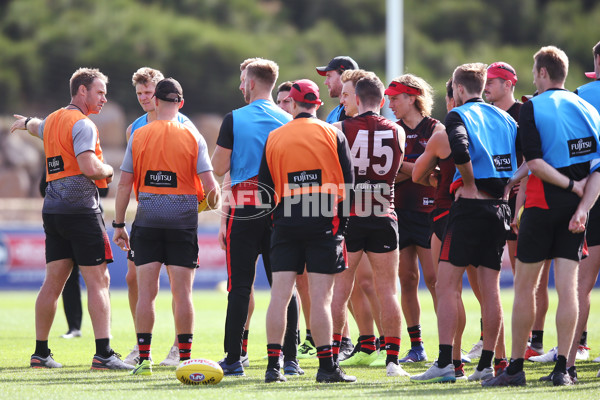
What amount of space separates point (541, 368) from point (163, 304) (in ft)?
31.7

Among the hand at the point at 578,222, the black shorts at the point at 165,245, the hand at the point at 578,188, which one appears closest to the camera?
the hand at the point at 578,222

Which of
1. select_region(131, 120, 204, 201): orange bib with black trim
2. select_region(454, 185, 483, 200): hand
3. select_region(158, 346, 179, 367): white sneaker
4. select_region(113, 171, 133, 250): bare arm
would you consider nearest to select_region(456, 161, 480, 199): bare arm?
select_region(454, 185, 483, 200): hand

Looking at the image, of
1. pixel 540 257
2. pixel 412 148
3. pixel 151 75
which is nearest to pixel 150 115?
pixel 151 75

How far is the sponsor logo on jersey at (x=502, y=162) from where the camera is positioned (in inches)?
262

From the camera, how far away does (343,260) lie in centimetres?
666

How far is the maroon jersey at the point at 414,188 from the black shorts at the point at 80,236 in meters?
2.83

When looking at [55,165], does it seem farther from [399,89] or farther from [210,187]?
[399,89]

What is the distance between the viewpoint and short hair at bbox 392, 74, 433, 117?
767cm

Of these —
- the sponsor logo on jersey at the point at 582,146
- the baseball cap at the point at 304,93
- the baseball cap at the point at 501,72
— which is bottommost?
the sponsor logo on jersey at the point at 582,146

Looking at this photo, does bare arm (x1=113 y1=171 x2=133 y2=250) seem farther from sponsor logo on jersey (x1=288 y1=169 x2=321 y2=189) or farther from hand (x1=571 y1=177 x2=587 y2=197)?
hand (x1=571 y1=177 x2=587 y2=197)

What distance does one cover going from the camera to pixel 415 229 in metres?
8.31

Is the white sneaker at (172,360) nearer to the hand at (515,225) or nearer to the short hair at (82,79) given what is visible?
the short hair at (82,79)

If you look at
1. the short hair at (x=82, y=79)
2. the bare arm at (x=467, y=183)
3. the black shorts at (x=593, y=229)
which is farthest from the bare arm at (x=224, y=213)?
the black shorts at (x=593, y=229)

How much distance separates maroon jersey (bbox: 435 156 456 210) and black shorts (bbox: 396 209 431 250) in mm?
542
